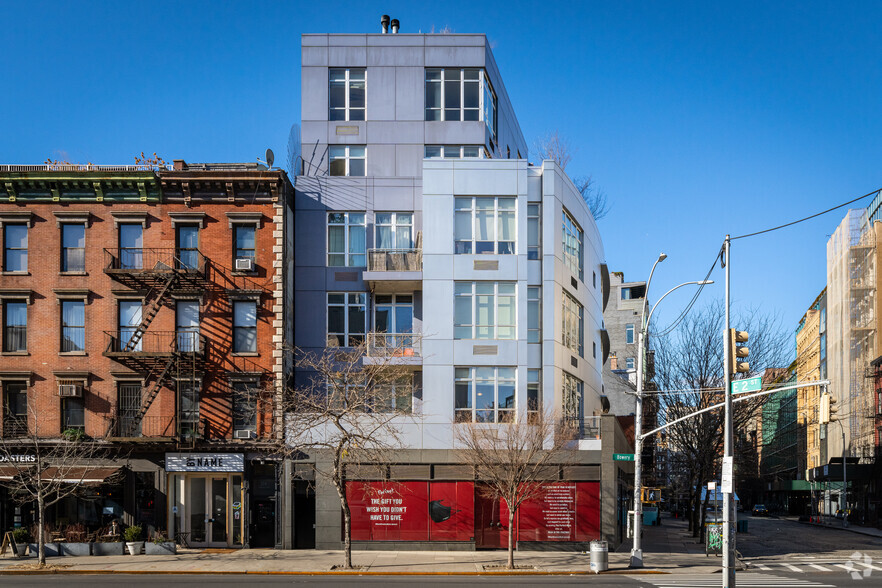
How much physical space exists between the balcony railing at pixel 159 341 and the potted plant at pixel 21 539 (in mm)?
7283

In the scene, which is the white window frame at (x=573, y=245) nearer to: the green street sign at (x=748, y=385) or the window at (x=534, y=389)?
the window at (x=534, y=389)

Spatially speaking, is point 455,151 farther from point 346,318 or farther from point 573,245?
point 346,318

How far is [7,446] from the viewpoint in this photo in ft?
108

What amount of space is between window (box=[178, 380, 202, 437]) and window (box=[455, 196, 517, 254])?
474 inches

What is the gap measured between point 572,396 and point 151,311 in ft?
59.6

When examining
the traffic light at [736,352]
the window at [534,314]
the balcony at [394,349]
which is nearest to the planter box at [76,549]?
the balcony at [394,349]

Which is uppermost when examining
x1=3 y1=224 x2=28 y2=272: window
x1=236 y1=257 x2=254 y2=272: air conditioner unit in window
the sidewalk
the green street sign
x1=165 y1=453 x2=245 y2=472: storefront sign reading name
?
x1=3 y1=224 x2=28 y2=272: window

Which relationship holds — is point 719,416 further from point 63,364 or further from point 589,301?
point 63,364

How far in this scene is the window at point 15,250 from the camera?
34594 mm

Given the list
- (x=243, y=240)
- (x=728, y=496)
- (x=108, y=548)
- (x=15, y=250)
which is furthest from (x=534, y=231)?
(x=15, y=250)

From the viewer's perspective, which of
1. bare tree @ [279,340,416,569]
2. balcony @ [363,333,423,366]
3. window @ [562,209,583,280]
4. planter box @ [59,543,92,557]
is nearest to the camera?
planter box @ [59,543,92,557]

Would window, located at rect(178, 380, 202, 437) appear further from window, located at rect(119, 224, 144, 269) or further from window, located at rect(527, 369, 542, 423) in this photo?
window, located at rect(527, 369, 542, 423)

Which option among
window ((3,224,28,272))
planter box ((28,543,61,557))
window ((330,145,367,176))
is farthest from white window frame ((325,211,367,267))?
planter box ((28,543,61,557))

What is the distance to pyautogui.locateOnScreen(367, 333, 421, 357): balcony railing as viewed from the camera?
3344cm
